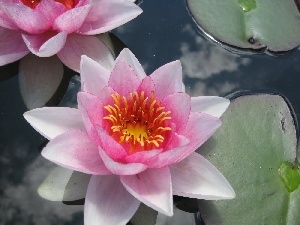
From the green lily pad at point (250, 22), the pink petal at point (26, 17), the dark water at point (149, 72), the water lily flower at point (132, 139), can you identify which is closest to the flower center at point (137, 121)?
the water lily flower at point (132, 139)

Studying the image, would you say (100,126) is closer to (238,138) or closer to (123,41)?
(238,138)

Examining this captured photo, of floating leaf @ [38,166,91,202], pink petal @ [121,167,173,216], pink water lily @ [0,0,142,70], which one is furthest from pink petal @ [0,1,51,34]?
pink petal @ [121,167,173,216]

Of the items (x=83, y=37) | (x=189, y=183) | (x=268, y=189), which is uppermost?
(x=83, y=37)

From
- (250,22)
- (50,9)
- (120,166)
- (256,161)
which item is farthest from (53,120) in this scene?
(250,22)

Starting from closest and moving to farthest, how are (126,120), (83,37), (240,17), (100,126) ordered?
1. (100,126)
2. (126,120)
3. (83,37)
4. (240,17)

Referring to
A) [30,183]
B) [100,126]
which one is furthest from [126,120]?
[30,183]

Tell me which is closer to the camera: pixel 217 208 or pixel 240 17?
pixel 217 208
